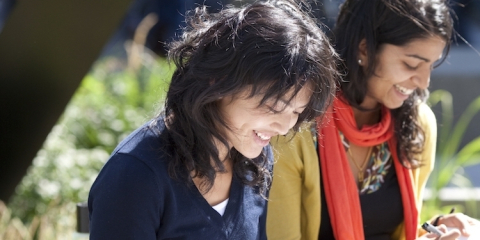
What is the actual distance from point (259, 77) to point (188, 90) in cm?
19

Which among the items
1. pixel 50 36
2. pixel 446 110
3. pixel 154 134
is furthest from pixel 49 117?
pixel 446 110

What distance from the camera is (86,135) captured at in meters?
4.23

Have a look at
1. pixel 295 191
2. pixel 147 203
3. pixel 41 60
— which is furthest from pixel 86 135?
pixel 147 203

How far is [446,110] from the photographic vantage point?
16.3 feet

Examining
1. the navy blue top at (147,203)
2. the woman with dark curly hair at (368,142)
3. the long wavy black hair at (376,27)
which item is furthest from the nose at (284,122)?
the long wavy black hair at (376,27)

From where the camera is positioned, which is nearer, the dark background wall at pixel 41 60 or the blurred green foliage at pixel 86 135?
the dark background wall at pixel 41 60

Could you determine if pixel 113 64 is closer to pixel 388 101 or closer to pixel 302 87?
pixel 388 101

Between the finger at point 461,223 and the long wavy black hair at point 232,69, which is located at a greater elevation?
the long wavy black hair at point 232,69

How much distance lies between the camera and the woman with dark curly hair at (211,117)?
155 centimetres

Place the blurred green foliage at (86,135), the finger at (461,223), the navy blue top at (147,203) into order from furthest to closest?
the blurred green foliage at (86,135) < the finger at (461,223) < the navy blue top at (147,203)

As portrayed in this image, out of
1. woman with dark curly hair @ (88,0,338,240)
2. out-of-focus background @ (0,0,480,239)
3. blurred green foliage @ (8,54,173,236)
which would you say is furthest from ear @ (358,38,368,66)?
blurred green foliage @ (8,54,173,236)

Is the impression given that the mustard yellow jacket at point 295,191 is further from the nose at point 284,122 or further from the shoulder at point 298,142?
the nose at point 284,122

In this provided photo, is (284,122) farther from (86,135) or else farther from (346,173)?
(86,135)

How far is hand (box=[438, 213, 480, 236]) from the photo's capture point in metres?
2.10
